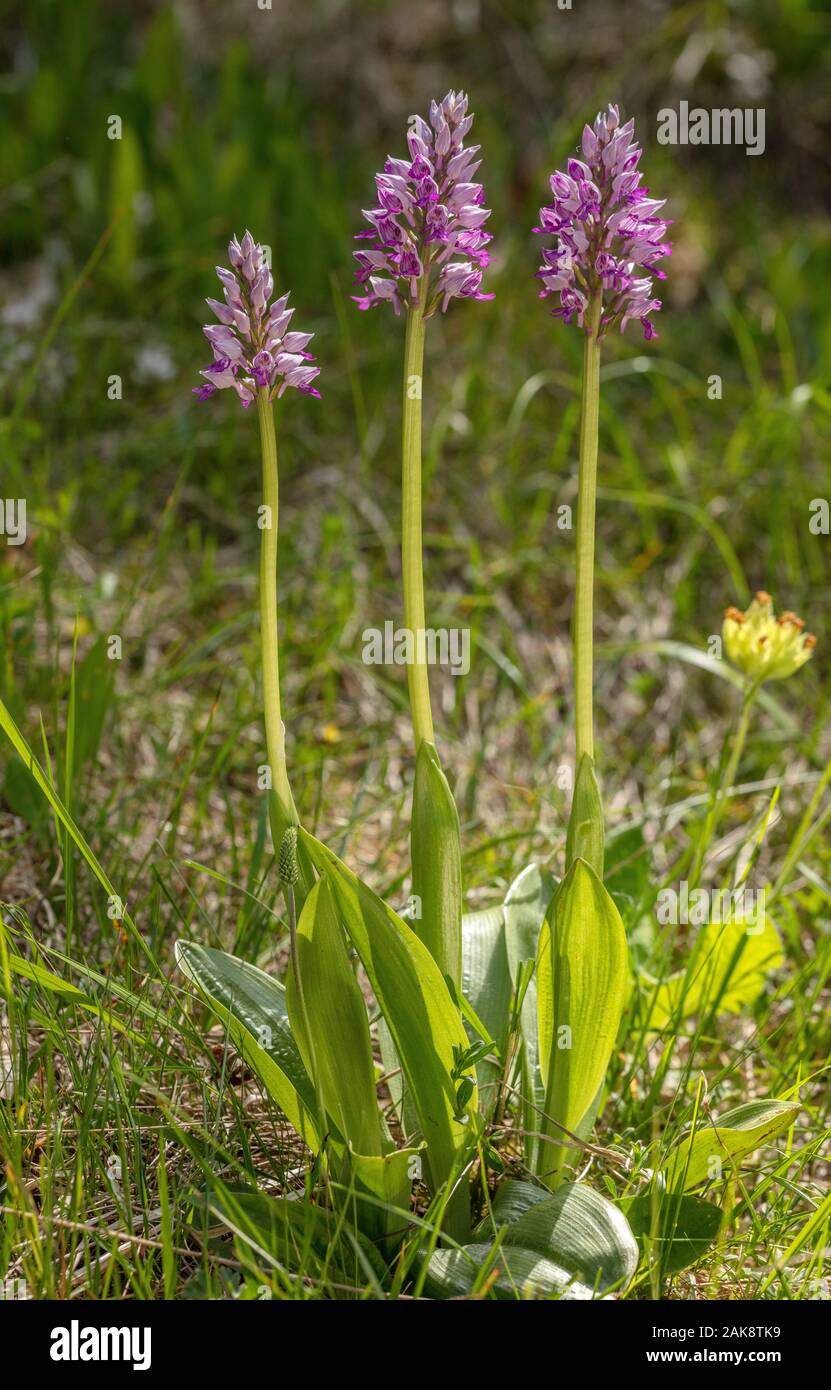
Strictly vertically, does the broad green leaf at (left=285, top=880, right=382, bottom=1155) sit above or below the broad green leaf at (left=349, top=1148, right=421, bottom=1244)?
above

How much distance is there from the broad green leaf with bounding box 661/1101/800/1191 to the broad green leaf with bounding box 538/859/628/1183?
0.15m

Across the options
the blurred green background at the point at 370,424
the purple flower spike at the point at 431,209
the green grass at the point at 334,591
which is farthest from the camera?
the blurred green background at the point at 370,424

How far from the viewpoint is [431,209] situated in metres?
1.58

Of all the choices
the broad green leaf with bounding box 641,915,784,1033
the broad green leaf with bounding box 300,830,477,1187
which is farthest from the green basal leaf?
the broad green leaf with bounding box 641,915,784,1033

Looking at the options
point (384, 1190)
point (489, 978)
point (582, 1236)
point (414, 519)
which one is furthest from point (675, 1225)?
point (414, 519)

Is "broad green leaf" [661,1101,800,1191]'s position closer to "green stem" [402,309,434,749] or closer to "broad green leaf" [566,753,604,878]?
"broad green leaf" [566,753,604,878]

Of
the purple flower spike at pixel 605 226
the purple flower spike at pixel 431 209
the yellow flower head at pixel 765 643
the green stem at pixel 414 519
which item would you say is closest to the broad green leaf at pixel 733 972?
the yellow flower head at pixel 765 643

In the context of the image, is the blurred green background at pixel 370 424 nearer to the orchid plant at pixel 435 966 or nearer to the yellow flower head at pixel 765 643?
the yellow flower head at pixel 765 643

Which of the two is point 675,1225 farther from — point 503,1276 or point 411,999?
point 411,999

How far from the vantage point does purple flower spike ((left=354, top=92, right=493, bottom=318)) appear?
5.17 feet

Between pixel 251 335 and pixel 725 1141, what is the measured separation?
1.25m

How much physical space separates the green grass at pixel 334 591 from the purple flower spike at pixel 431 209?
0.84 metres

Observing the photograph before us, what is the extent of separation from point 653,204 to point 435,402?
2.72 m

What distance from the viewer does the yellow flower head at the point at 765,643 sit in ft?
7.35
